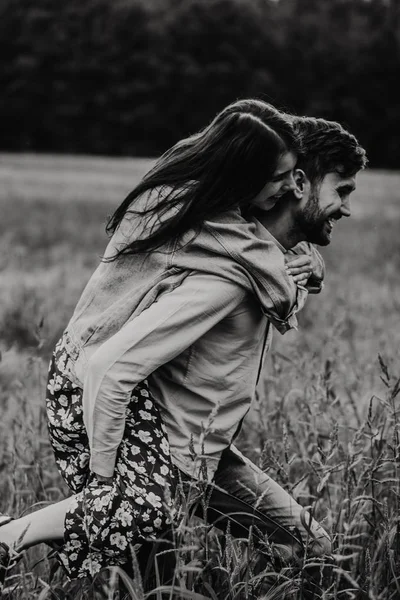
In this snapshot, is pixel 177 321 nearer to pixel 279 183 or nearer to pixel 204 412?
pixel 204 412

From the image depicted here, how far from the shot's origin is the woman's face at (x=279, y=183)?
196 centimetres

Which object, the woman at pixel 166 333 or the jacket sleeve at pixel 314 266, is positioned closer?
the woman at pixel 166 333

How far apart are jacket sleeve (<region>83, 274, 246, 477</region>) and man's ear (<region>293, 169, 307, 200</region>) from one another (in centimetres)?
34

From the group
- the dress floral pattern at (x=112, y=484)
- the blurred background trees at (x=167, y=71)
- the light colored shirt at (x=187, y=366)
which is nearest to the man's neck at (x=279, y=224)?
the light colored shirt at (x=187, y=366)

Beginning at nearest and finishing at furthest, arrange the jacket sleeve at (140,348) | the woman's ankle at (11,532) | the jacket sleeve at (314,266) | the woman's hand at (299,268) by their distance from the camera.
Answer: the jacket sleeve at (140,348)
the woman's ankle at (11,532)
the woman's hand at (299,268)
the jacket sleeve at (314,266)

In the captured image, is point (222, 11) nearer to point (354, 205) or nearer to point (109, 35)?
point (109, 35)

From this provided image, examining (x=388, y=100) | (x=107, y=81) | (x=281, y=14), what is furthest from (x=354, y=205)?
(x=281, y=14)

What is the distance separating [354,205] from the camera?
17875 mm

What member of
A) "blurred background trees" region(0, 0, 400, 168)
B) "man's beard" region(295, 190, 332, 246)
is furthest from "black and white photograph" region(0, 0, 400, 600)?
"blurred background trees" region(0, 0, 400, 168)

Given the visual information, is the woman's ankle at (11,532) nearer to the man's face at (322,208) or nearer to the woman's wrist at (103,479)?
the woman's wrist at (103,479)

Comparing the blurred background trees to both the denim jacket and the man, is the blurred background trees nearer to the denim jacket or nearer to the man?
the man

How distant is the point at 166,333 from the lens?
5.90 ft

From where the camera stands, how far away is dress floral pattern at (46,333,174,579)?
185cm

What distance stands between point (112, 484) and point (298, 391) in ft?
4.05
